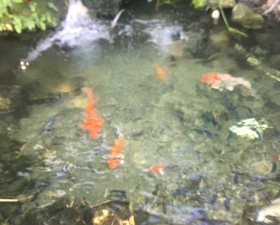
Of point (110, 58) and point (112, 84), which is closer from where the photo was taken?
point (112, 84)

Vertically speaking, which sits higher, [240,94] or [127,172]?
[240,94]

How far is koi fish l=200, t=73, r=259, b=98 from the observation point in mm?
5141

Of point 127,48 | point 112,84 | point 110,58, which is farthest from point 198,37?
point 112,84

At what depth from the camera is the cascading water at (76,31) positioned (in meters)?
6.22

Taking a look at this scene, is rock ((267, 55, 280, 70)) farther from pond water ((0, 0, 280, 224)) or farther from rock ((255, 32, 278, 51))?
rock ((255, 32, 278, 51))

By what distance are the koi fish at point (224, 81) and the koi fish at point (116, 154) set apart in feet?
6.26

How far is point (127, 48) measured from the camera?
618 centimetres

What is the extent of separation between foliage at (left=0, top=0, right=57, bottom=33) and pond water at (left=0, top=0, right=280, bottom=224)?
0.95ft

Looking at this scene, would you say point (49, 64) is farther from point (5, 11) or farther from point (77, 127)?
point (77, 127)

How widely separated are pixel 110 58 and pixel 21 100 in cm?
183

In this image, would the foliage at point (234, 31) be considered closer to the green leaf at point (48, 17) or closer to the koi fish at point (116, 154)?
the green leaf at point (48, 17)

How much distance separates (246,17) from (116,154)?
4727 millimetres

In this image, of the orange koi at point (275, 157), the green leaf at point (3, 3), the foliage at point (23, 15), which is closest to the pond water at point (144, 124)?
the orange koi at point (275, 157)

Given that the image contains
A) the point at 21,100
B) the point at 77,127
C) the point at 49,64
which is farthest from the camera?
the point at 49,64
